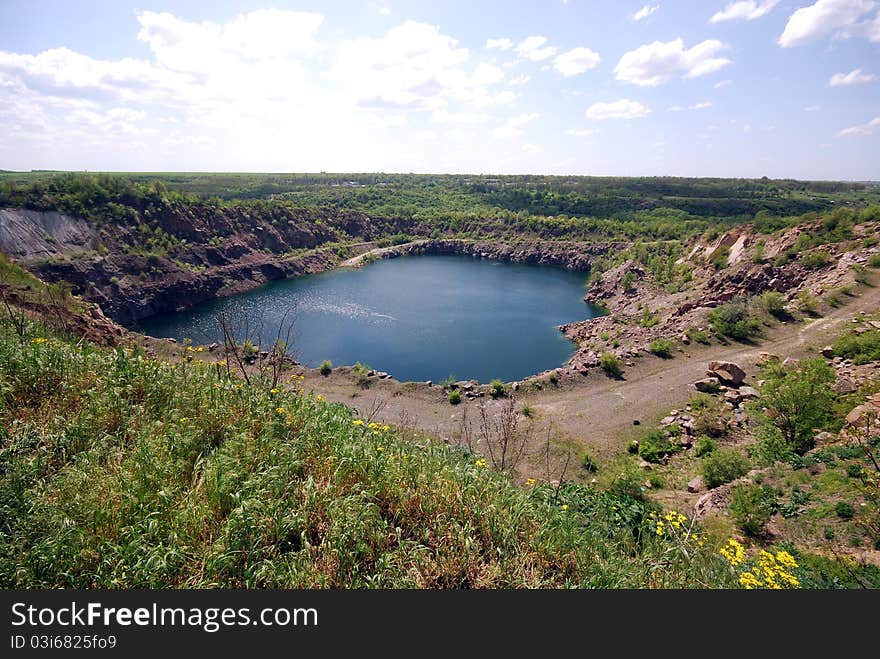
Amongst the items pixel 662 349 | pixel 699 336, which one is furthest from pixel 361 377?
pixel 699 336

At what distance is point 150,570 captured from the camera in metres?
3.86

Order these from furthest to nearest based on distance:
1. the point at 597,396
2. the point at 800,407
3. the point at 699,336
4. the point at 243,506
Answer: the point at 699,336 < the point at 597,396 < the point at 800,407 < the point at 243,506

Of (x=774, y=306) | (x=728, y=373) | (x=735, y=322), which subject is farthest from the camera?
(x=774, y=306)

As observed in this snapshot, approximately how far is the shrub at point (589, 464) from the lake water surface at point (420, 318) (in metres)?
12.6

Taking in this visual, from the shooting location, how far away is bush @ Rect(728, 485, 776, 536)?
10203 mm

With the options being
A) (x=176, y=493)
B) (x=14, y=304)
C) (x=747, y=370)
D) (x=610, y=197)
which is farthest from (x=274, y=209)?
(x=610, y=197)

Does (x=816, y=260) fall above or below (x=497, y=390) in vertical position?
above

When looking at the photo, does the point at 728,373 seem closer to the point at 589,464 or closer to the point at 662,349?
the point at 662,349

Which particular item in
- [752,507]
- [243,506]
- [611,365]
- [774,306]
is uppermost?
[243,506]

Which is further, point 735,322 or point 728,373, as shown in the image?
point 735,322

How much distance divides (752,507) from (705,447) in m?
4.94

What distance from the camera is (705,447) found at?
15203 mm

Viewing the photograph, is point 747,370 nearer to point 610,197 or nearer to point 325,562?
point 325,562

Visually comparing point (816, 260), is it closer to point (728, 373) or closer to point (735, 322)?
point (735, 322)
